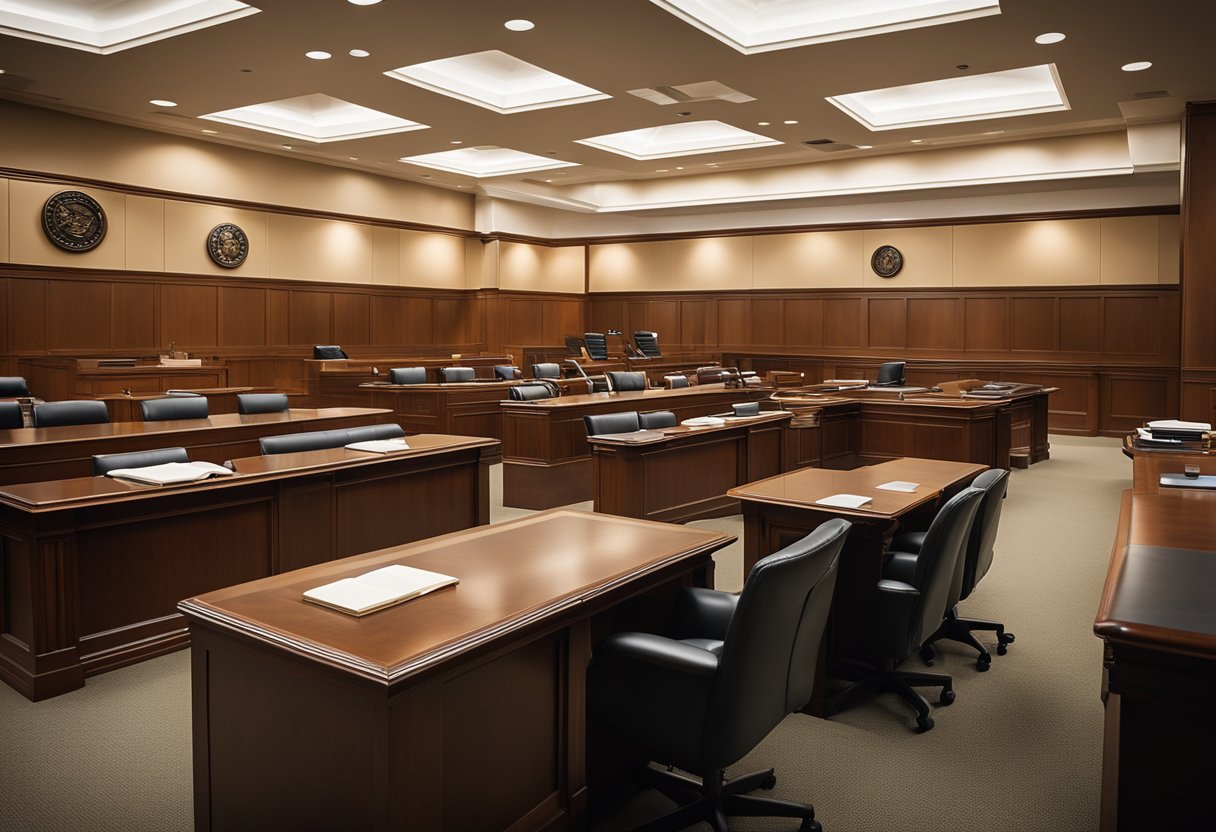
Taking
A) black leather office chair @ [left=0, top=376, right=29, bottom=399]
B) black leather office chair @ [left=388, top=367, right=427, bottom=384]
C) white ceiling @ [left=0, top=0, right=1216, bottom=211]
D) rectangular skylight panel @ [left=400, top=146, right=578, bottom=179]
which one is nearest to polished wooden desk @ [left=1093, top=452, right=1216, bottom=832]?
white ceiling @ [left=0, top=0, right=1216, bottom=211]

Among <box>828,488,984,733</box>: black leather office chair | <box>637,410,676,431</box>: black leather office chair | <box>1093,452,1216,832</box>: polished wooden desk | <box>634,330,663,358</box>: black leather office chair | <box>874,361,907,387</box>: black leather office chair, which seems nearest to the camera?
<box>1093,452,1216,832</box>: polished wooden desk

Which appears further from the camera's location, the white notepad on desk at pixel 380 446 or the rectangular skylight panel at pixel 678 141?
the rectangular skylight panel at pixel 678 141

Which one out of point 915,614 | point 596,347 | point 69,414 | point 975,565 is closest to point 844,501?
point 915,614

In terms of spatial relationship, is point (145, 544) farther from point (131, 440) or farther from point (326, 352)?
point (326, 352)

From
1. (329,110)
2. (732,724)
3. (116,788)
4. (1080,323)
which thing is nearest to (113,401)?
(329,110)

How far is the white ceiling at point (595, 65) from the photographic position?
22.9ft

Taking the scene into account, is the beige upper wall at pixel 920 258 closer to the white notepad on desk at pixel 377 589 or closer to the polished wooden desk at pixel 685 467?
the polished wooden desk at pixel 685 467

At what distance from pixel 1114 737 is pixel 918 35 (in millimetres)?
7096

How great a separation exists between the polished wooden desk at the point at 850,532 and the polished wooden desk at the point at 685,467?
87.9 inches

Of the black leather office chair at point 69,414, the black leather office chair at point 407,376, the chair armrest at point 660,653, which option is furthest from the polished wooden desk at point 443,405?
the chair armrest at point 660,653

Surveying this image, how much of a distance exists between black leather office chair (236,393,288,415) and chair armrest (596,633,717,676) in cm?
462

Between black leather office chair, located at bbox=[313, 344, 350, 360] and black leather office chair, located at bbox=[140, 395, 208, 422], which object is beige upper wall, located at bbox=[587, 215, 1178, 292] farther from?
black leather office chair, located at bbox=[140, 395, 208, 422]

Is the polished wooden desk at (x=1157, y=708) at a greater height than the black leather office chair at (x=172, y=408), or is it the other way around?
the black leather office chair at (x=172, y=408)

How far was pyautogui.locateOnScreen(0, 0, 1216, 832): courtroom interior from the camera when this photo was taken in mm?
2141
